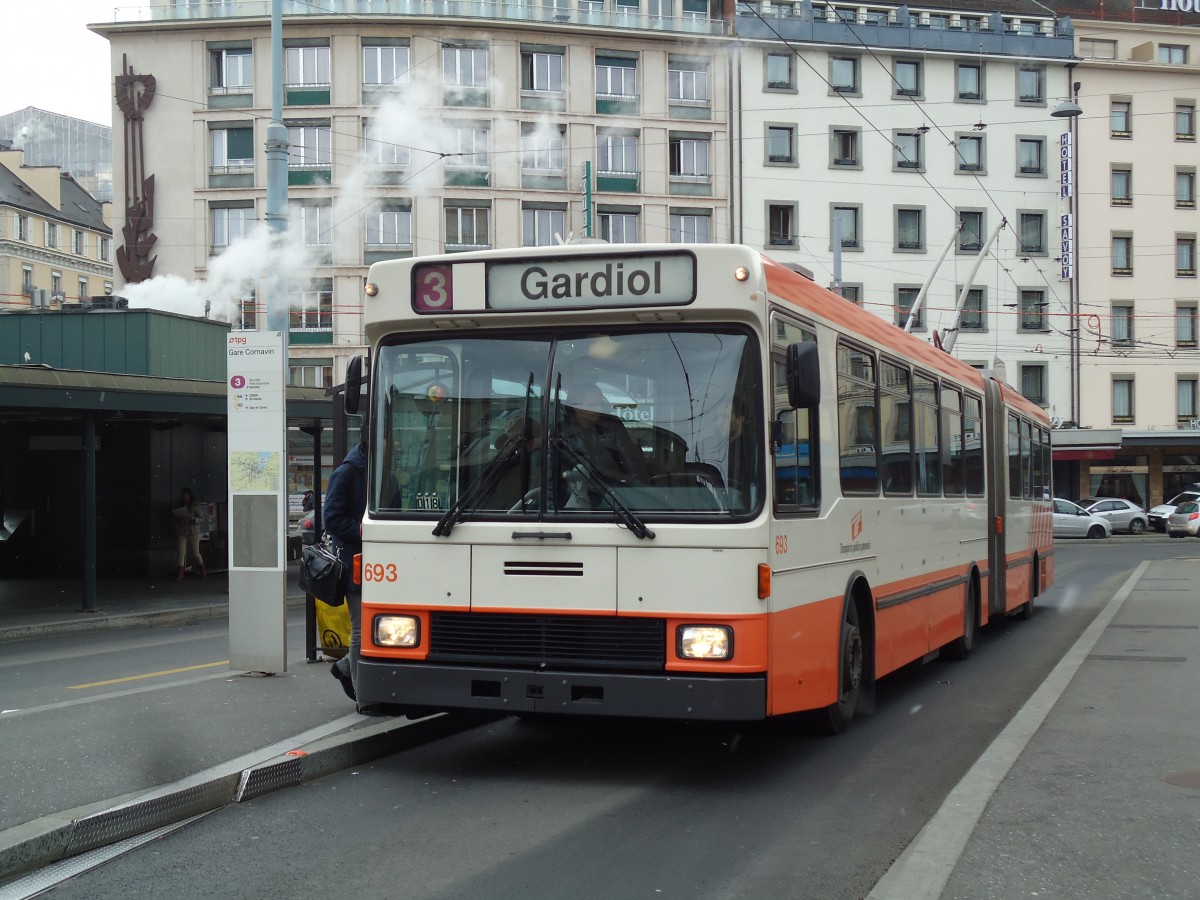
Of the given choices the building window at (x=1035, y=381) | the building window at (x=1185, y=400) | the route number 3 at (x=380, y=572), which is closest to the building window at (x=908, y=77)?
the building window at (x=1035, y=381)

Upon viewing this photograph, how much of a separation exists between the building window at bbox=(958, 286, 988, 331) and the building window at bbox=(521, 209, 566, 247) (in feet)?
52.2

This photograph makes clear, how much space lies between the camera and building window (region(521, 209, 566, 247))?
50.5m

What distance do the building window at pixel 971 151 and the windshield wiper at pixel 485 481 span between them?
50.4m

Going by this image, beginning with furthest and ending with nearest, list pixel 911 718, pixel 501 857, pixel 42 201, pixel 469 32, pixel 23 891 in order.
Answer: pixel 42 201, pixel 469 32, pixel 911 718, pixel 501 857, pixel 23 891

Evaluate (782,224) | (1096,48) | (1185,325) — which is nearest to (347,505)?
(782,224)

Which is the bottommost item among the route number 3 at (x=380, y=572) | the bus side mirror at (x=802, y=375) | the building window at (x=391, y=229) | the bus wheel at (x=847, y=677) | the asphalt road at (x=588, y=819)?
the asphalt road at (x=588, y=819)

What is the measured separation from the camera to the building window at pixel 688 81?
52.3 metres

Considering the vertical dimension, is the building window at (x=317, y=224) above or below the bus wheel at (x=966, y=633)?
above

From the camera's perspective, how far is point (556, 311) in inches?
290

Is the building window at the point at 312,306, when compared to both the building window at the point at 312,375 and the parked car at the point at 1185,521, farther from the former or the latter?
the parked car at the point at 1185,521

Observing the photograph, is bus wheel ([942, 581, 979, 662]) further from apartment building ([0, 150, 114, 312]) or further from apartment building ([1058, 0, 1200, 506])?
apartment building ([0, 150, 114, 312])

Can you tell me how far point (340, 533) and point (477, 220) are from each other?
42326 millimetres

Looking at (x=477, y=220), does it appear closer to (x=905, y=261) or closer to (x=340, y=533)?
(x=905, y=261)

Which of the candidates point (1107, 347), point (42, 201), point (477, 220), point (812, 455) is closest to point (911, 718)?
point (812, 455)
